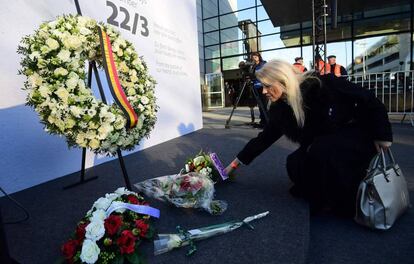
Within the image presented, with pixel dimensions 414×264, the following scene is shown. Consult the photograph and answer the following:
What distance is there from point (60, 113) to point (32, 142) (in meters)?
1.18

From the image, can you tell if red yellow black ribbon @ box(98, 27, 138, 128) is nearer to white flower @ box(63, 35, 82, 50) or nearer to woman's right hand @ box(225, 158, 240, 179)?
white flower @ box(63, 35, 82, 50)

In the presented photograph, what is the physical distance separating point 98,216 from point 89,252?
0.65ft

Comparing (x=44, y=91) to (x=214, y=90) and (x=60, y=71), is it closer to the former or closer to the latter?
(x=60, y=71)

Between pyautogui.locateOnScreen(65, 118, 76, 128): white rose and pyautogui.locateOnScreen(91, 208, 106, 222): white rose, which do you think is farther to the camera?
→ pyautogui.locateOnScreen(65, 118, 76, 128): white rose

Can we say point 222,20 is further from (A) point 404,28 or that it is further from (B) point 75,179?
(B) point 75,179

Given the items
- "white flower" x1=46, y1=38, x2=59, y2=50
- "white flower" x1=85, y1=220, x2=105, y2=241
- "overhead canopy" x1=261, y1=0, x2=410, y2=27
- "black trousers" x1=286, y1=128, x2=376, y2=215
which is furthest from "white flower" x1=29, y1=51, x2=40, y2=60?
"overhead canopy" x1=261, y1=0, x2=410, y2=27

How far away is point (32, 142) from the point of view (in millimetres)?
2666

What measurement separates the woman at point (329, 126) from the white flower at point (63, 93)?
3.86 ft

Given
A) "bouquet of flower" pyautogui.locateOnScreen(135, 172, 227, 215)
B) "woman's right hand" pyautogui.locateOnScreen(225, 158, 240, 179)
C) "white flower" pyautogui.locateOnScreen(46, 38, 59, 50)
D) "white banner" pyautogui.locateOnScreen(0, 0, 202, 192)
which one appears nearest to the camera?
"white flower" pyautogui.locateOnScreen(46, 38, 59, 50)

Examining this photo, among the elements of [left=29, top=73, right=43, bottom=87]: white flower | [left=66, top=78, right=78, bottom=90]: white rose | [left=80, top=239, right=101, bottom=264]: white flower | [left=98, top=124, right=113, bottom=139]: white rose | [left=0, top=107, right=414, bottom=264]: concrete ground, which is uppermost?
[left=29, top=73, right=43, bottom=87]: white flower

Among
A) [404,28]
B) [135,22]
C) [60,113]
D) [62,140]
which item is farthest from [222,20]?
[60,113]

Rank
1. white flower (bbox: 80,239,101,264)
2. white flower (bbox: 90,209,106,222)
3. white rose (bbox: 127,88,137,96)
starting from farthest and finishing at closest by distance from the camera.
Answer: white rose (bbox: 127,88,137,96), white flower (bbox: 90,209,106,222), white flower (bbox: 80,239,101,264)

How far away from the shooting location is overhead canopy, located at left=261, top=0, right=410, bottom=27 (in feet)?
35.1

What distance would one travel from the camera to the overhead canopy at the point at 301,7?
35.1 ft
